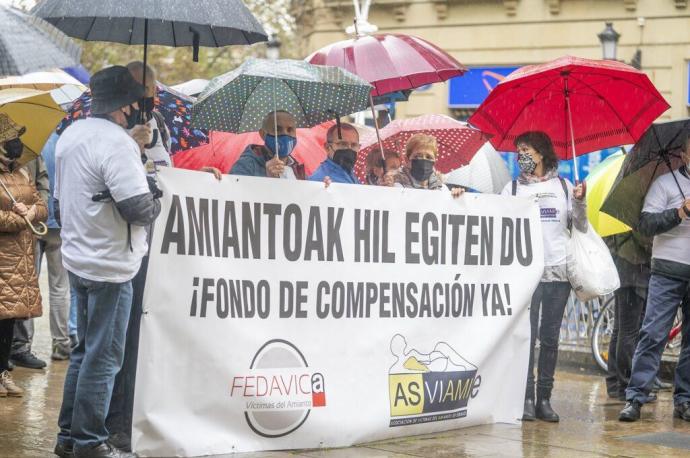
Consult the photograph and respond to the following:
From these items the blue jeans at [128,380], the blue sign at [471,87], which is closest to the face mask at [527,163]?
the blue jeans at [128,380]

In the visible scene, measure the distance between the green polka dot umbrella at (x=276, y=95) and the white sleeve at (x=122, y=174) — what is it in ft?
2.81

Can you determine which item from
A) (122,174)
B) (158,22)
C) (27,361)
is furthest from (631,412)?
(27,361)

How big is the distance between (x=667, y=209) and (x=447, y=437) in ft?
7.70

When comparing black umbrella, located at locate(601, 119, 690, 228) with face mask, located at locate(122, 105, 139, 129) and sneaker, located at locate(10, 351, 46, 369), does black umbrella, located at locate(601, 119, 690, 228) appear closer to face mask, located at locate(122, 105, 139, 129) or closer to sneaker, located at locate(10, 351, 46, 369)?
face mask, located at locate(122, 105, 139, 129)

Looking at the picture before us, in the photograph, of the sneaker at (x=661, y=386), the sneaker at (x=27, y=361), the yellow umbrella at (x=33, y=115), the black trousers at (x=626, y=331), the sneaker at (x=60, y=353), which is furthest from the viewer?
the sneaker at (x=60, y=353)

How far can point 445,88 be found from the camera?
24.5m

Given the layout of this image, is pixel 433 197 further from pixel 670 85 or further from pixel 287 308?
pixel 670 85

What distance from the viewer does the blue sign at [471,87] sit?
23.8 metres

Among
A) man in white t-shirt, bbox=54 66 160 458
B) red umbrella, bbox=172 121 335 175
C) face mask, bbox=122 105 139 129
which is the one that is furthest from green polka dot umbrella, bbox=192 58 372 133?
red umbrella, bbox=172 121 335 175

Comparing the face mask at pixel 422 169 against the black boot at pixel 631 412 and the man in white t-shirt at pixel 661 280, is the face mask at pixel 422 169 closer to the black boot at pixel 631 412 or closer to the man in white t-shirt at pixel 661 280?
the man in white t-shirt at pixel 661 280

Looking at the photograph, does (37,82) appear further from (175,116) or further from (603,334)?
(603,334)

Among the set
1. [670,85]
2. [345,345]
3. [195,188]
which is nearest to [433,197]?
[345,345]

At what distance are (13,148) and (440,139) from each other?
316cm

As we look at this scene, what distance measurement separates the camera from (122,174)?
6.25 metres
